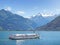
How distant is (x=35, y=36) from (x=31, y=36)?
2602mm

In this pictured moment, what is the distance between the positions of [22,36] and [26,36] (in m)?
2.72

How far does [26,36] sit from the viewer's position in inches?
4732

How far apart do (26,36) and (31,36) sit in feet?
10.5

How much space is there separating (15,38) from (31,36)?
1148 cm

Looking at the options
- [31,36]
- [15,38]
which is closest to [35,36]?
[31,36]

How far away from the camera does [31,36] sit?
119875 mm

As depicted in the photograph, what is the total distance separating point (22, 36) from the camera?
391 ft

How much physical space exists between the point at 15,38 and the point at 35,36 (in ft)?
45.7

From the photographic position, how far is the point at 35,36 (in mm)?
120375

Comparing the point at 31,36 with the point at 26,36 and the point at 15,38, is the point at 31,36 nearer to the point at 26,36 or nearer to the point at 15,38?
the point at 26,36

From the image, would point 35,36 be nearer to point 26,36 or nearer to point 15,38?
point 26,36

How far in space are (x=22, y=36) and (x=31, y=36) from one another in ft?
18.8

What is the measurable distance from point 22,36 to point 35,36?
328 inches
